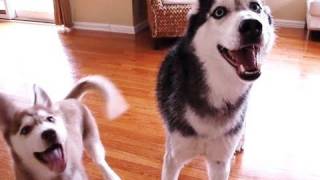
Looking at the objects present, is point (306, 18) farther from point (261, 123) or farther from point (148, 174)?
point (148, 174)

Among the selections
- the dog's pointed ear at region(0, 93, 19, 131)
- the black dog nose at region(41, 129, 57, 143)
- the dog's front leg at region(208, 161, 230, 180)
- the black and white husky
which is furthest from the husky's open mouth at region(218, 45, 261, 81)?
the dog's pointed ear at region(0, 93, 19, 131)

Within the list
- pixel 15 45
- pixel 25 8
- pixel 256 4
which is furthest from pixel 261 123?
pixel 25 8

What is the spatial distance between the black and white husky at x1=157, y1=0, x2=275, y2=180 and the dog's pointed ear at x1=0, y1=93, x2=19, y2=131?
59cm

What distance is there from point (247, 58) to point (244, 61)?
15 mm

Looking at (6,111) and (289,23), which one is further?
(289,23)

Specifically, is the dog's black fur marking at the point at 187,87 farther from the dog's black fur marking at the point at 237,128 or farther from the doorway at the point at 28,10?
the doorway at the point at 28,10

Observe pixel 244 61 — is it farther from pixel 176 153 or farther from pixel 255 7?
pixel 176 153

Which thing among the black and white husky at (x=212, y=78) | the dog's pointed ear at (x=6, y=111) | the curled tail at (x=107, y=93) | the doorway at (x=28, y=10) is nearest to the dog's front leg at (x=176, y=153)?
the black and white husky at (x=212, y=78)

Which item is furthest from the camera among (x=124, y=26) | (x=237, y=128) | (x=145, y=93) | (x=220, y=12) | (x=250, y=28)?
(x=124, y=26)

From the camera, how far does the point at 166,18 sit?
3.58 m

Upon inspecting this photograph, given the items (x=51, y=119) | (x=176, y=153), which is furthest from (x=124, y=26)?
(x=51, y=119)

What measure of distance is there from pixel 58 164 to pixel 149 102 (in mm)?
1400

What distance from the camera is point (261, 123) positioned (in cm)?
240

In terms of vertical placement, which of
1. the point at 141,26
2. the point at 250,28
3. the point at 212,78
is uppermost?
the point at 250,28
